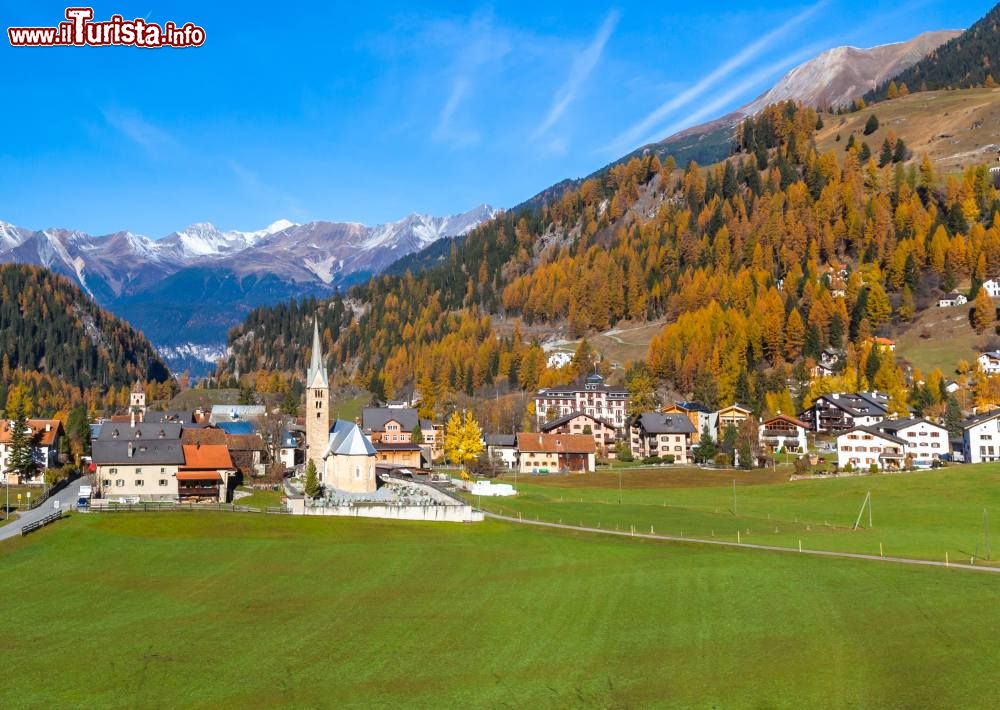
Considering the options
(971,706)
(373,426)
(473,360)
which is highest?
(473,360)

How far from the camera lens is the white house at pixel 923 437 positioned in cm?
11201

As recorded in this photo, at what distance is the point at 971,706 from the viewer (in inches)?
1117

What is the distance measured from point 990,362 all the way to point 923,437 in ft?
138

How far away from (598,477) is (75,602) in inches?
3123

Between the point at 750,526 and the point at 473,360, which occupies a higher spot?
the point at 473,360

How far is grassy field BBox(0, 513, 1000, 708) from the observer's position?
99.7 ft

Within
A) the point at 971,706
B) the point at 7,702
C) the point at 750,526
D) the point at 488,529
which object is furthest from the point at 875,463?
the point at 7,702

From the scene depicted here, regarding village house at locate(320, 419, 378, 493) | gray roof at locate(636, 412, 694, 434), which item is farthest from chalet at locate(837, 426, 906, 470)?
village house at locate(320, 419, 378, 493)

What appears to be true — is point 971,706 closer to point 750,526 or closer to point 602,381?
point 750,526

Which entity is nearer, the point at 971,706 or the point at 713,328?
the point at 971,706

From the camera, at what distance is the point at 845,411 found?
131 meters

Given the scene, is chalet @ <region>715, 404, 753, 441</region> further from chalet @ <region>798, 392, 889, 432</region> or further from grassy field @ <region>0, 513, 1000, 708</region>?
grassy field @ <region>0, 513, 1000, 708</region>

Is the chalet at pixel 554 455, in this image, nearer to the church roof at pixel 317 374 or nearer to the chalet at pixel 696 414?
the chalet at pixel 696 414

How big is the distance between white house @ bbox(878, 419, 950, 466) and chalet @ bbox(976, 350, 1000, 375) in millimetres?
37485
